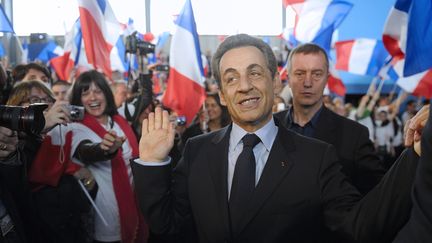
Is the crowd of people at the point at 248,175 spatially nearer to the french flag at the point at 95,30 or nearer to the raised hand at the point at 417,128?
the raised hand at the point at 417,128

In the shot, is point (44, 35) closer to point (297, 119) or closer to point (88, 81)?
point (88, 81)

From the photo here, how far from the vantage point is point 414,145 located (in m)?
1.09

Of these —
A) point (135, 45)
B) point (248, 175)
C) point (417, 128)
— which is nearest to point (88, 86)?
point (135, 45)

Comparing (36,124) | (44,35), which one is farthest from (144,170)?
(44,35)

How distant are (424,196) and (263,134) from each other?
2.86 ft

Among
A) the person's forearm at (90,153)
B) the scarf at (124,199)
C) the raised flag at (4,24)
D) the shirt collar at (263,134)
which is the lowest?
the scarf at (124,199)

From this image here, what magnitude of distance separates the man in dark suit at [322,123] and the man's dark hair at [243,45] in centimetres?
89

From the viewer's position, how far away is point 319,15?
5.29 metres

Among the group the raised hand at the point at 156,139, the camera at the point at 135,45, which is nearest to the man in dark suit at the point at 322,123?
the raised hand at the point at 156,139

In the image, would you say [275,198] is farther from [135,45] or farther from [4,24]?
[4,24]

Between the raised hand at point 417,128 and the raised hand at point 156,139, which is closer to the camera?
the raised hand at point 417,128

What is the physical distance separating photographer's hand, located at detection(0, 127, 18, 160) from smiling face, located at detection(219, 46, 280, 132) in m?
0.91

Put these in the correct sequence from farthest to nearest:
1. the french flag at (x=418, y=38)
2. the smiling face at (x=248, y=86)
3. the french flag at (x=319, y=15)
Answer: the french flag at (x=319, y=15)
the french flag at (x=418, y=38)
the smiling face at (x=248, y=86)

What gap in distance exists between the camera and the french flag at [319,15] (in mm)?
5160
